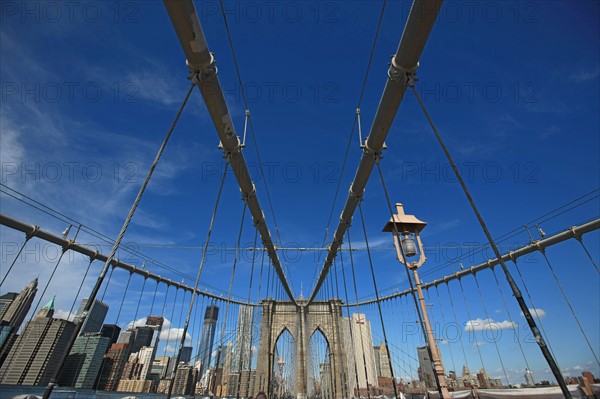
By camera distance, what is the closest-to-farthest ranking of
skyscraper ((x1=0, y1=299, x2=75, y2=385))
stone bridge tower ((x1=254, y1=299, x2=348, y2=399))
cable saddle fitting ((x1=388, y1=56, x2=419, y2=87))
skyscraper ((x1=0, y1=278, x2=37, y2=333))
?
cable saddle fitting ((x1=388, y1=56, x2=419, y2=87)), skyscraper ((x1=0, y1=278, x2=37, y2=333)), skyscraper ((x1=0, y1=299, x2=75, y2=385)), stone bridge tower ((x1=254, y1=299, x2=348, y2=399))

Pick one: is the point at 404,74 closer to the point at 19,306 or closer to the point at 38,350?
the point at 19,306

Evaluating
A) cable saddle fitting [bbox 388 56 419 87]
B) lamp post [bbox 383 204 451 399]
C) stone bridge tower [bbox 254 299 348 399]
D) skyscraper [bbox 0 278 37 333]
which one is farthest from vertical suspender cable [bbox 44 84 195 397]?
stone bridge tower [bbox 254 299 348 399]

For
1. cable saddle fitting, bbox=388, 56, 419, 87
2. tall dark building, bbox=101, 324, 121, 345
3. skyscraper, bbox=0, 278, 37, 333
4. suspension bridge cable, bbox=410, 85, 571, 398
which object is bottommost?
suspension bridge cable, bbox=410, 85, 571, 398

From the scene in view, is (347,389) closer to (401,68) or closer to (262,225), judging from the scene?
(262,225)

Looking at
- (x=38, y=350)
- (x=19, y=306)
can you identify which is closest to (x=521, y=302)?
(x=19, y=306)

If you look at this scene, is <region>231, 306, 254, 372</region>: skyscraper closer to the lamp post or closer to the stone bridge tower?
the stone bridge tower

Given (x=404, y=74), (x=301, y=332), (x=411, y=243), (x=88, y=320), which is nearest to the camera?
(x=404, y=74)
